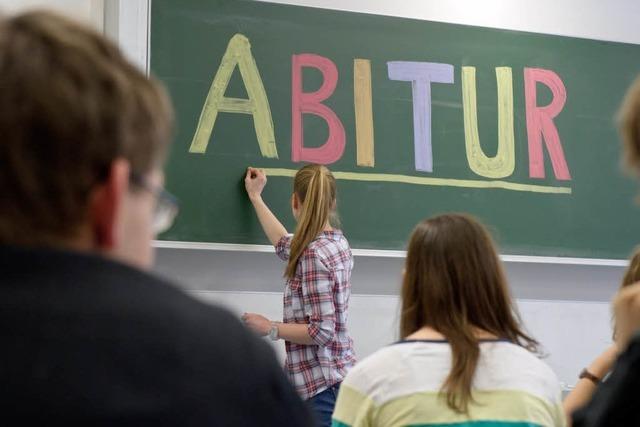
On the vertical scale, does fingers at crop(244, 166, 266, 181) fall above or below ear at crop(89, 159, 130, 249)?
above

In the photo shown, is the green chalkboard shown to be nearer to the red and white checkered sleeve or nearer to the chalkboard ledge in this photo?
the chalkboard ledge

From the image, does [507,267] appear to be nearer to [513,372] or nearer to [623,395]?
[513,372]

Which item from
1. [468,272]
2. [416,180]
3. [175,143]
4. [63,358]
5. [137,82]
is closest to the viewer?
[63,358]

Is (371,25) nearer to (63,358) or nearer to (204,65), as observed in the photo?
(204,65)

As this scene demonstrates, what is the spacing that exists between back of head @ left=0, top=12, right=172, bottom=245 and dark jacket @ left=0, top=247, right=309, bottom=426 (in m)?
0.04

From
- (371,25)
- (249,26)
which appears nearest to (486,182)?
(371,25)

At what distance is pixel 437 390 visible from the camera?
167 centimetres

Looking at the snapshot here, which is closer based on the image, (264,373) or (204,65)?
(264,373)

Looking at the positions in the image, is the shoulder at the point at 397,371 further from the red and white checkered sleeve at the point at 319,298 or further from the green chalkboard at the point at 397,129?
the green chalkboard at the point at 397,129

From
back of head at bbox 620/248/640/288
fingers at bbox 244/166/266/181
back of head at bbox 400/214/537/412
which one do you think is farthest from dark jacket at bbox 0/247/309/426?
fingers at bbox 244/166/266/181

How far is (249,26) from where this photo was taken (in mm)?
3348

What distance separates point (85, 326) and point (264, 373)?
0.16 m

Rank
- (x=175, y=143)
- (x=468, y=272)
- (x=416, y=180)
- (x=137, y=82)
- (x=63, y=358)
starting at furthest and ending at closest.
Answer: (x=416, y=180), (x=175, y=143), (x=468, y=272), (x=137, y=82), (x=63, y=358)

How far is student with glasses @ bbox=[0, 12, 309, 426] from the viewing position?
26.1 inches
